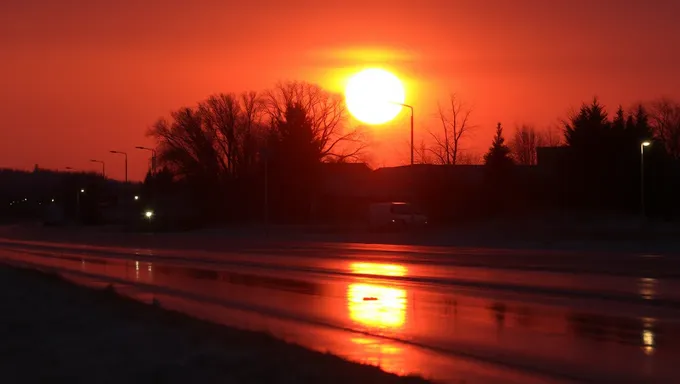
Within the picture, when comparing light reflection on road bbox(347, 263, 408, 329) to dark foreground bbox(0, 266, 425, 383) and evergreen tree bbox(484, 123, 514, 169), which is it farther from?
evergreen tree bbox(484, 123, 514, 169)

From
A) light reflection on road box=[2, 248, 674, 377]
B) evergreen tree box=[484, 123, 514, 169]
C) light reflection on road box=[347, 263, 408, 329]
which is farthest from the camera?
evergreen tree box=[484, 123, 514, 169]

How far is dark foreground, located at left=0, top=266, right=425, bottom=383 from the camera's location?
9383mm

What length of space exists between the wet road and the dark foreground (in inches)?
47.3

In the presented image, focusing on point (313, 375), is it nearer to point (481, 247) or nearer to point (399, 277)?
point (399, 277)

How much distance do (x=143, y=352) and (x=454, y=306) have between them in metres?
7.88

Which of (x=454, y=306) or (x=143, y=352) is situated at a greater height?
(x=143, y=352)

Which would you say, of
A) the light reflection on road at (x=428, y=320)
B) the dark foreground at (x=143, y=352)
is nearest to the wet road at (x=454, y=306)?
the light reflection on road at (x=428, y=320)

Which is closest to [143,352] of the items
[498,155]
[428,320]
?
[428,320]

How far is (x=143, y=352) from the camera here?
1109cm

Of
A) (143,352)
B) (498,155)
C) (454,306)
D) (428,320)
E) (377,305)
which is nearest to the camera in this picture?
(143,352)

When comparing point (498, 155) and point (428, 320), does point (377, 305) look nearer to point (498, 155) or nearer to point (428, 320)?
point (428, 320)

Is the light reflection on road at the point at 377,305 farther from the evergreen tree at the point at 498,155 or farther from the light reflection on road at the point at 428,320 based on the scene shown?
the evergreen tree at the point at 498,155

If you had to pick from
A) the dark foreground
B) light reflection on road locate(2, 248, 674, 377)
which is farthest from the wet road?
the dark foreground

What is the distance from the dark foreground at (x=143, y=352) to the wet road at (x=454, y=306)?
1.20 m
